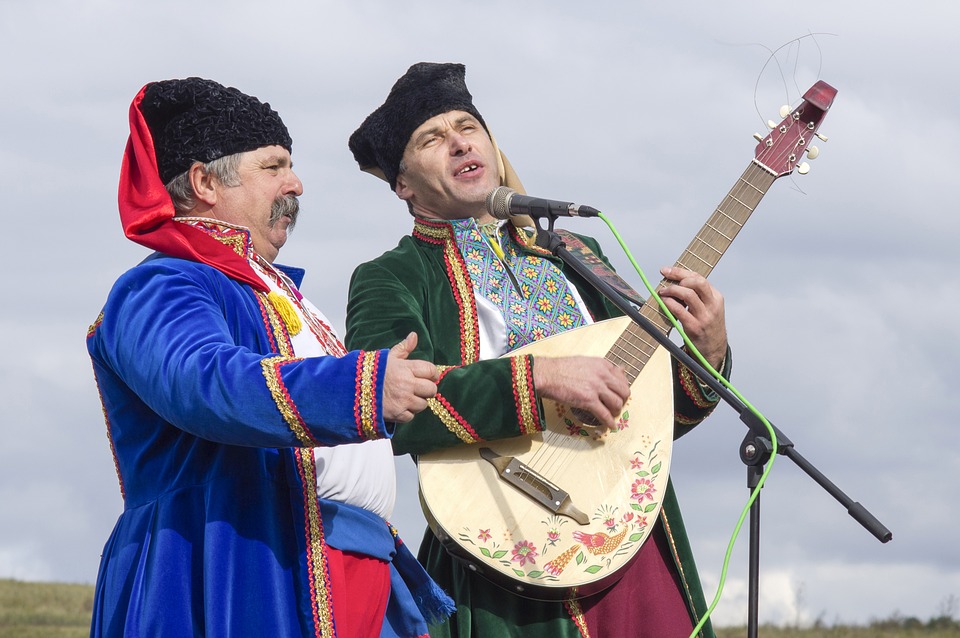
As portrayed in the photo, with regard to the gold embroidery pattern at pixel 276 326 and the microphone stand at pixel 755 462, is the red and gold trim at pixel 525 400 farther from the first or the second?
the gold embroidery pattern at pixel 276 326

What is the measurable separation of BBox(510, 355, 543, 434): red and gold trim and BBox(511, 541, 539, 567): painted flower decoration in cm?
28

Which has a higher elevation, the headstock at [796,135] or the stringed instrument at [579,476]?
the headstock at [796,135]

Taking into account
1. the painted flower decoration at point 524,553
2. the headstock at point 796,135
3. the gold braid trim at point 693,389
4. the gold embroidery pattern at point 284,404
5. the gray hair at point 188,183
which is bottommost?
the painted flower decoration at point 524,553

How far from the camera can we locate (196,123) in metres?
3.19

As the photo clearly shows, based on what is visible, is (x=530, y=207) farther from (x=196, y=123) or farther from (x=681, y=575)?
(x=681, y=575)

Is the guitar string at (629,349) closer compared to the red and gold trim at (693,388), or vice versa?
the guitar string at (629,349)

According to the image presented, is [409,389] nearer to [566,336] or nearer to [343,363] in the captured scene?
[343,363]

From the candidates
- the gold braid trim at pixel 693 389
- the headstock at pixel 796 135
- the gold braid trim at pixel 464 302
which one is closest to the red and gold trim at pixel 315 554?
the gold braid trim at pixel 464 302

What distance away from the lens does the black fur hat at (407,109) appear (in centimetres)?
402

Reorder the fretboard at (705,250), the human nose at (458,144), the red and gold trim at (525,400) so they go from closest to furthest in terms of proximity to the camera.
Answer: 1. the red and gold trim at (525,400)
2. the fretboard at (705,250)
3. the human nose at (458,144)

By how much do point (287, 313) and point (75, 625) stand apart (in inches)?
207

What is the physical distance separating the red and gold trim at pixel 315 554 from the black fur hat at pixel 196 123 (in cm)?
78

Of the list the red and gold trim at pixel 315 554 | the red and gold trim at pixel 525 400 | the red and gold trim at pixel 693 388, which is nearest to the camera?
the red and gold trim at pixel 315 554

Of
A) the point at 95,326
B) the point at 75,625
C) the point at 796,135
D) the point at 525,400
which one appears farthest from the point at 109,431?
the point at 75,625
